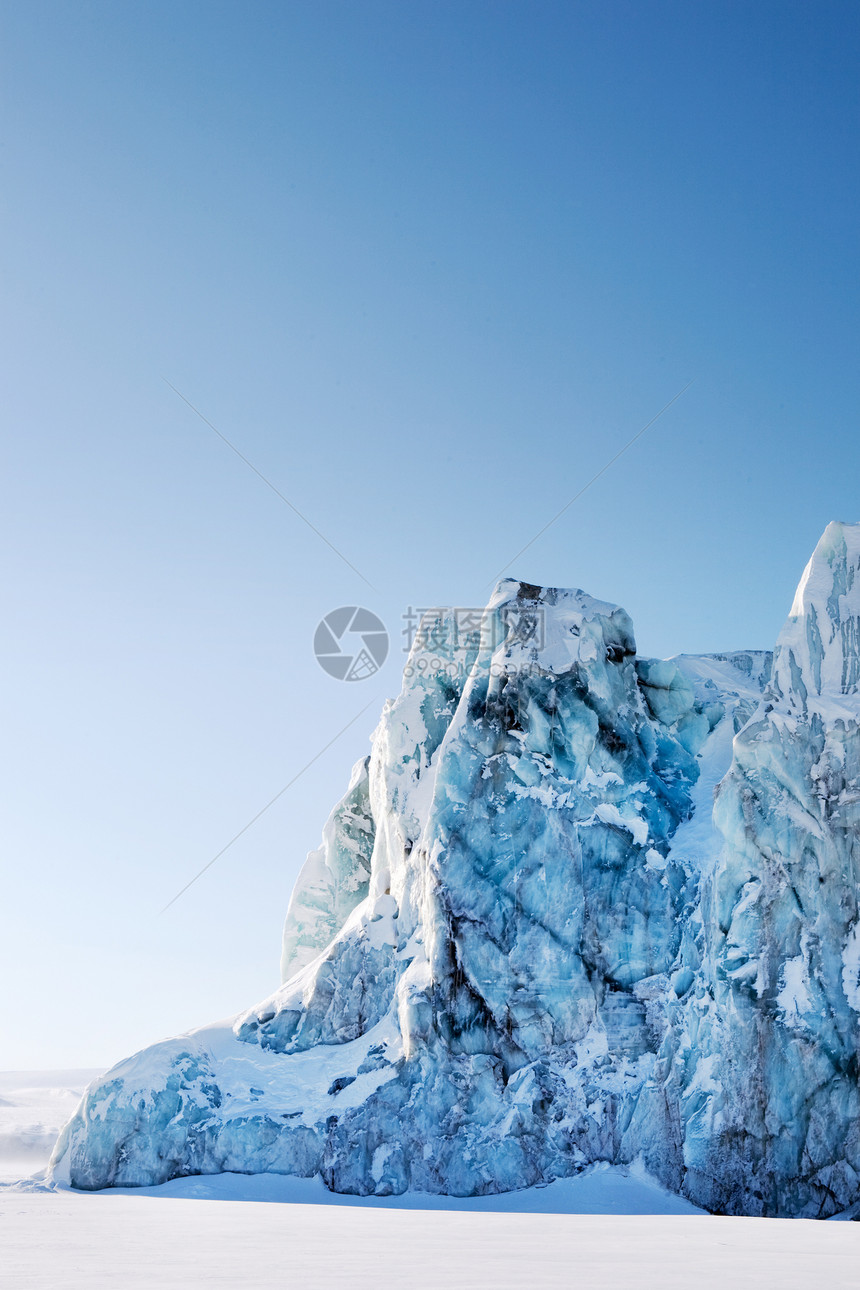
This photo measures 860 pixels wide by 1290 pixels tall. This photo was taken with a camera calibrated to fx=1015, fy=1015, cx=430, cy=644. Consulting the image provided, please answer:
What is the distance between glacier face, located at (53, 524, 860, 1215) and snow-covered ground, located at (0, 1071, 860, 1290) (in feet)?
25.0

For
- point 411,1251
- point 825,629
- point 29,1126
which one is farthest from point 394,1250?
point 29,1126

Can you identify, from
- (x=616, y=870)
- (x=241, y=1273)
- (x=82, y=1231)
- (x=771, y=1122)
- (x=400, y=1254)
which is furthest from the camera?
(x=616, y=870)

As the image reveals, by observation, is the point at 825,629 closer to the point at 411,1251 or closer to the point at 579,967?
the point at 579,967

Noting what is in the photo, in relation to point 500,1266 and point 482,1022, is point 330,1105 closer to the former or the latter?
point 482,1022

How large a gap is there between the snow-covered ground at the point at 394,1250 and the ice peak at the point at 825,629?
57.7ft

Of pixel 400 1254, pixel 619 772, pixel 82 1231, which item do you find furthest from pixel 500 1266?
pixel 619 772

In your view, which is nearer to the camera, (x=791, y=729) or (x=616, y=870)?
(x=791, y=729)

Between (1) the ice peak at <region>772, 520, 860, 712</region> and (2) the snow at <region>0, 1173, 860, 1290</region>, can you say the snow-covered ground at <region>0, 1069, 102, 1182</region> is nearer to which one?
(2) the snow at <region>0, 1173, 860, 1290</region>

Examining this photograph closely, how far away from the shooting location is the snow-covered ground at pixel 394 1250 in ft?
32.1

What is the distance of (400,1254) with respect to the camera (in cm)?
1212

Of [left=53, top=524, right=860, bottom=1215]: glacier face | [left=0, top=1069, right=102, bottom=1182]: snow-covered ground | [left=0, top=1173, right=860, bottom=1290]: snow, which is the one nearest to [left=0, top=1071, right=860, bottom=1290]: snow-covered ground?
[left=0, top=1173, right=860, bottom=1290]: snow

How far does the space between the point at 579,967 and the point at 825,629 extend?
13832mm

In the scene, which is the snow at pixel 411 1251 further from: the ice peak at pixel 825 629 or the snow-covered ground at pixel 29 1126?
the snow-covered ground at pixel 29 1126

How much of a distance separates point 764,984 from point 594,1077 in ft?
20.2
